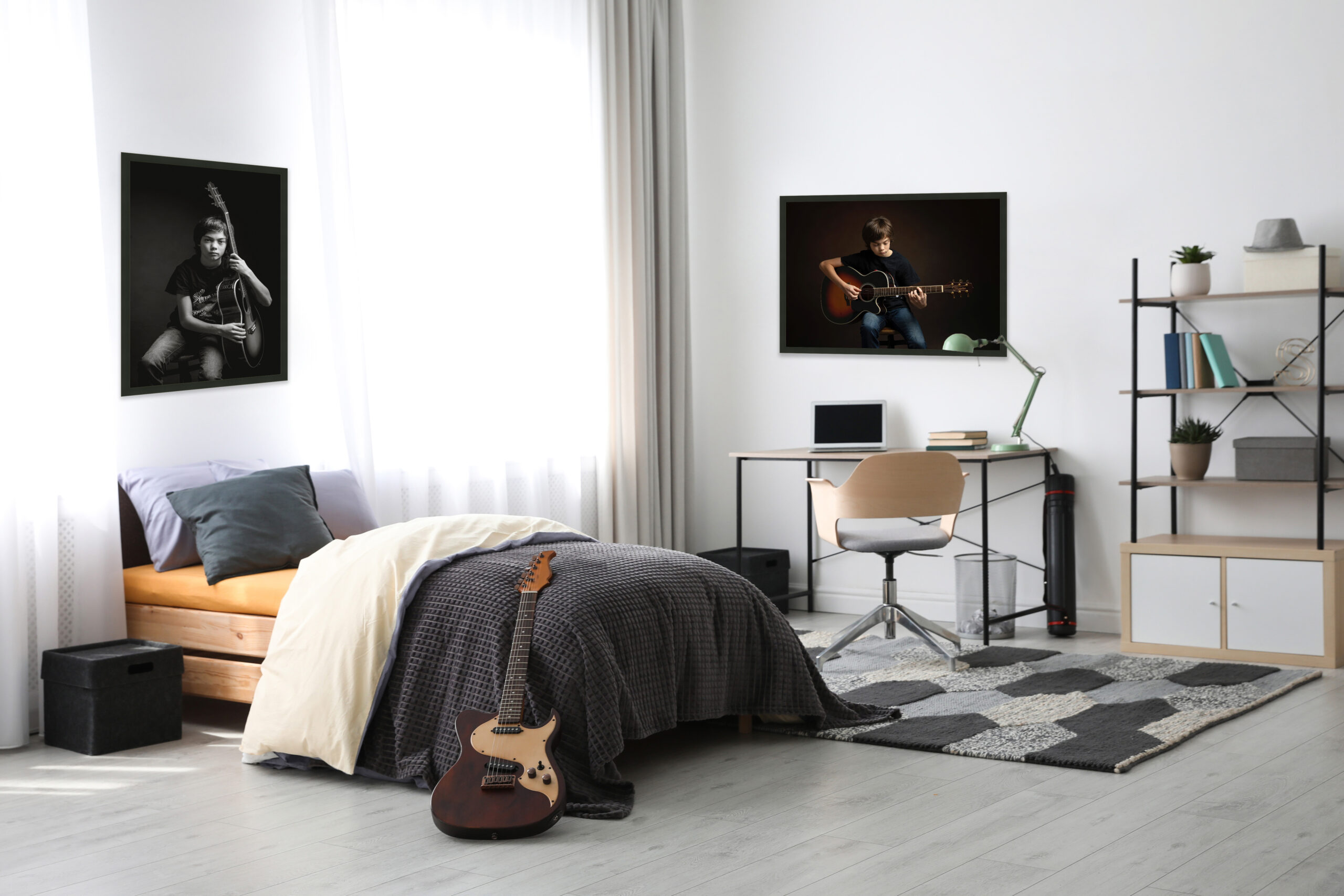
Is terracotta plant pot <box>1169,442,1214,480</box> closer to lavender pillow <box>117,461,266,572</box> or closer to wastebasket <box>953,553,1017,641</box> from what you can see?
wastebasket <box>953,553,1017,641</box>

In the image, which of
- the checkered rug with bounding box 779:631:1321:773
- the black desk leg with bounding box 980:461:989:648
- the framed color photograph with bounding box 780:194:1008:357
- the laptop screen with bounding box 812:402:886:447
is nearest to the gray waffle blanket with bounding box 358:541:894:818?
the checkered rug with bounding box 779:631:1321:773

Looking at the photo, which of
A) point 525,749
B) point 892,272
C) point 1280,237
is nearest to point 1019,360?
point 892,272

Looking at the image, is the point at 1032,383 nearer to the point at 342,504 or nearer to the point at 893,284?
the point at 893,284

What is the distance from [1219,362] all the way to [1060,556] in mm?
984

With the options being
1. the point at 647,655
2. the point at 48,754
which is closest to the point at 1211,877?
the point at 647,655

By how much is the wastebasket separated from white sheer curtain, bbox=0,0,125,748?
320 centimetres

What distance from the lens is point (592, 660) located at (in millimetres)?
3180

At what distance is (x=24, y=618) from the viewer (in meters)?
3.91

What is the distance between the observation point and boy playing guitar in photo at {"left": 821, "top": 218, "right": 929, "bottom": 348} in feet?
19.6

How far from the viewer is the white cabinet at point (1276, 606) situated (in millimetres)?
4648

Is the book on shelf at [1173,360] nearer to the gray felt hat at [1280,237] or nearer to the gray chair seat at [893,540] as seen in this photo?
the gray felt hat at [1280,237]

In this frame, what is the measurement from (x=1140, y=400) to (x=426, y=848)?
3690mm

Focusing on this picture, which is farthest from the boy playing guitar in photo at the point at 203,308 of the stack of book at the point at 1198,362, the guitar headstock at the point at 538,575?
the stack of book at the point at 1198,362

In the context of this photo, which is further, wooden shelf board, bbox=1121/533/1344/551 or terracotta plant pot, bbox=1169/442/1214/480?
terracotta plant pot, bbox=1169/442/1214/480
